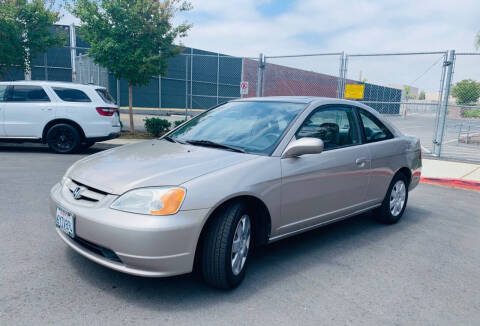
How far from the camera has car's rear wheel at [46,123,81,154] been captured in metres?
9.62

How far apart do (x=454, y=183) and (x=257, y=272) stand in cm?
636

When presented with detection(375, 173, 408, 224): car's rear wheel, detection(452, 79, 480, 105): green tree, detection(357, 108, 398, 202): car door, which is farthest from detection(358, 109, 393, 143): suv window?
detection(452, 79, 480, 105): green tree

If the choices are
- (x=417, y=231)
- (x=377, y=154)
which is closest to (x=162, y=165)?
(x=377, y=154)

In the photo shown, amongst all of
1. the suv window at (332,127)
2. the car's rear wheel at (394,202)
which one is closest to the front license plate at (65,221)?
the suv window at (332,127)

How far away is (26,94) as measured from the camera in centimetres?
954

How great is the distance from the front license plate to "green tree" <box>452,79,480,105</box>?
39.8 feet

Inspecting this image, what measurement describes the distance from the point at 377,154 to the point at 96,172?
3138mm

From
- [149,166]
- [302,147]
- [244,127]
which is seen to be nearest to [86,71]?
[244,127]

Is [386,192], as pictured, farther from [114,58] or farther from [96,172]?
[114,58]

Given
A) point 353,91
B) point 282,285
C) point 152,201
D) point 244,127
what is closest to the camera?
point 152,201

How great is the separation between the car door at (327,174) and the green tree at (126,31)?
9.41 meters

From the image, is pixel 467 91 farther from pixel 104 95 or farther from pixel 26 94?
pixel 26 94

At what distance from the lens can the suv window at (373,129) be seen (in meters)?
4.70

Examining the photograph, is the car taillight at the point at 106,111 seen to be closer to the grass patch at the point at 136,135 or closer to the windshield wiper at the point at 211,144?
the grass patch at the point at 136,135
